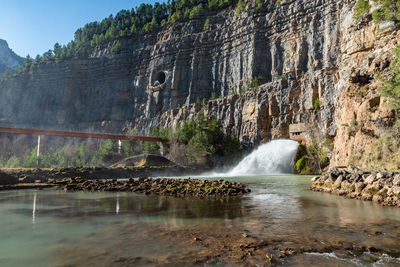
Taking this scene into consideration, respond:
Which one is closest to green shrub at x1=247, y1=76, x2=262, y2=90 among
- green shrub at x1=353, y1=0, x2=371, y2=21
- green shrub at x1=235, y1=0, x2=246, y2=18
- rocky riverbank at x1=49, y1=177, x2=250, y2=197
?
green shrub at x1=235, y1=0, x2=246, y2=18

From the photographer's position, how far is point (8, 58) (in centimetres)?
17400

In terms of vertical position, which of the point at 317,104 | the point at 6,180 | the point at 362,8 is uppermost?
the point at 362,8

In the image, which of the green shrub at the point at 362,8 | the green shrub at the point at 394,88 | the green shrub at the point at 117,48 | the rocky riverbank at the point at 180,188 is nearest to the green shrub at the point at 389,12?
the green shrub at the point at 362,8

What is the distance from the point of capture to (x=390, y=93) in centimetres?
1794

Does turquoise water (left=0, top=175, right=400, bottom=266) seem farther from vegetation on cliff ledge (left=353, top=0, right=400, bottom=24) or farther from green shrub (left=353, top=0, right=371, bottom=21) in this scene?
green shrub (left=353, top=0, right=371, bottom=21)

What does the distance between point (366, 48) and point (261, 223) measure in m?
29.2

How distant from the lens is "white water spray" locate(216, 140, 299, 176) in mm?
39812

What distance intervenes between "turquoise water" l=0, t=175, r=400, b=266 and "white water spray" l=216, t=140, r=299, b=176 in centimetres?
2862

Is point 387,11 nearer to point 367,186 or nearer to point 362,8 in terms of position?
point 362,8

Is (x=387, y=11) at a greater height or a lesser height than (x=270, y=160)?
greater

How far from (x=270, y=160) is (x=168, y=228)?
3598 centimetres

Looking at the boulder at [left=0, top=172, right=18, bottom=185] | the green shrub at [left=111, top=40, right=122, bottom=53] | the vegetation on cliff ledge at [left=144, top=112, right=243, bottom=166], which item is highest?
the green shrub at [left=111, top=40, right=122, bottom=53]

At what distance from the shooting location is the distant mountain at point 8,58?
16862 cm

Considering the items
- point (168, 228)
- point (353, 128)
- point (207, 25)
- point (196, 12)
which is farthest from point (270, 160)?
point (196, 12)
